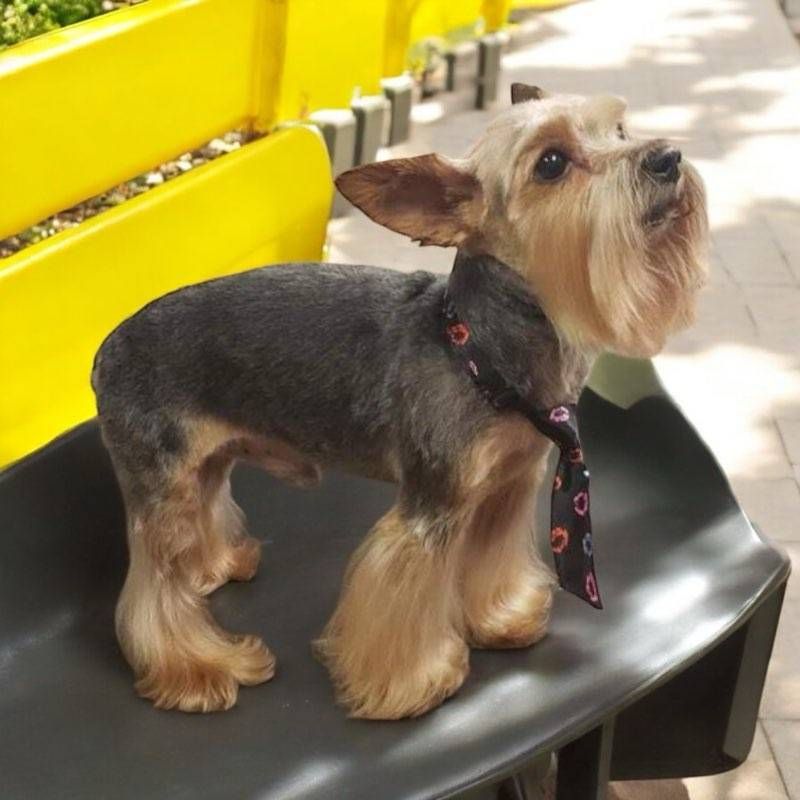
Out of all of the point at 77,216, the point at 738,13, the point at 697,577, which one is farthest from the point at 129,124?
the point at 738,13

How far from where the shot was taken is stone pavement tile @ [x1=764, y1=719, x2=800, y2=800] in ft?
7.68

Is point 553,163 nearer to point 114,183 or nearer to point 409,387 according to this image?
point 409,387

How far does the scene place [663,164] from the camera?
1.56m

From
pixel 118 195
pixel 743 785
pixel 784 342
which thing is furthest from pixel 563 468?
pixel 784 342

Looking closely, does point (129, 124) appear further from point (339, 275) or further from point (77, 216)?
point (339, 275)

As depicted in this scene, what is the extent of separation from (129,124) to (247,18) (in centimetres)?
48

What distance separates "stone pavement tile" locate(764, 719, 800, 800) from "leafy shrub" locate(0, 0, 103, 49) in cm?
171

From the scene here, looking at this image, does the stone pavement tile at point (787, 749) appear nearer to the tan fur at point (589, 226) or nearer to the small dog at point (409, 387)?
the small dog at point (409, 387)

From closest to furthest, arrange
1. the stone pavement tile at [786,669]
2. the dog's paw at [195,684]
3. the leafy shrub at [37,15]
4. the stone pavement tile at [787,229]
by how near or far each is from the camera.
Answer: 1. the dog's paw at [195,684]
2. the stone pavement tile at [786,669]
3. the leafy shrub at [37,15]
4. the stone pavement tile at [787,229]

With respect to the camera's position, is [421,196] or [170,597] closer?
[421,196]

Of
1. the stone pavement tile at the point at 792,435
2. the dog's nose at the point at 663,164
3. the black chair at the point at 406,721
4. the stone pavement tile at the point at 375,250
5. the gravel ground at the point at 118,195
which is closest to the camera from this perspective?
the dog's nose at the point at 663,164

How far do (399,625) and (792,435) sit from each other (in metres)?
1.68

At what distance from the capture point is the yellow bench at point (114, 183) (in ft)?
7.39

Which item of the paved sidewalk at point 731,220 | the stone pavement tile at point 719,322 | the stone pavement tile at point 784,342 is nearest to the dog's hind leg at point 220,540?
the paved sidewalk at point 731,220
